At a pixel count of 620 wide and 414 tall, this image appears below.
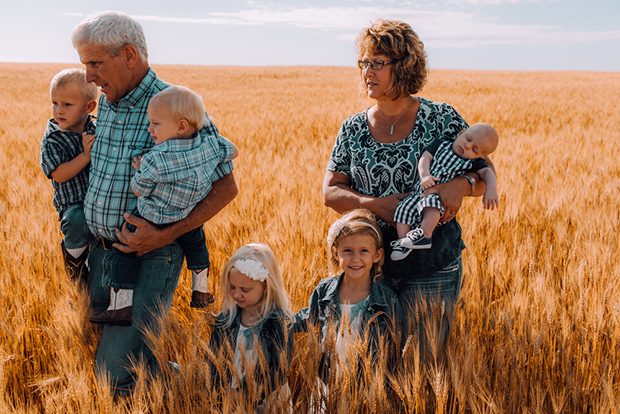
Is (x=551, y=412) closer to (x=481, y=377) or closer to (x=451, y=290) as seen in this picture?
(x=481, y=377)

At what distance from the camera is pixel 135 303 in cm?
175

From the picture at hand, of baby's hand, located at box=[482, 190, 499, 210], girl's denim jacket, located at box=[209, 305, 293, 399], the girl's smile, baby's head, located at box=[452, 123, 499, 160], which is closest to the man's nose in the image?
girl's denim jacket, located at box=[209, 305, 293, 399]

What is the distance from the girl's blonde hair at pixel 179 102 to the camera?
62.6 inches

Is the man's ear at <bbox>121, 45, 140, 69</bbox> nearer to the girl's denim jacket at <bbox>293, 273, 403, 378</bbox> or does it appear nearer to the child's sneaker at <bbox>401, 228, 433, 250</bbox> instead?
the girl's denim jacket at <bbox>293, 273, 403, 378</bbox>

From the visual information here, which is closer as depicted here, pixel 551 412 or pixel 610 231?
pixel 551 412

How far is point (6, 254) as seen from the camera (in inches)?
85.0

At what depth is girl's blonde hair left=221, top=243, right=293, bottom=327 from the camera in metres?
1.59

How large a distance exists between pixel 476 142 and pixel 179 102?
117 centimetres

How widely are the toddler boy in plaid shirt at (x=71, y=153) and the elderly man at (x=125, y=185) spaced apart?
0.29 ft

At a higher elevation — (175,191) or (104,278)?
(175,191)

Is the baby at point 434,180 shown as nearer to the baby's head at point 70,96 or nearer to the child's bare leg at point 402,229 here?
the child's bare leg at point 402,229

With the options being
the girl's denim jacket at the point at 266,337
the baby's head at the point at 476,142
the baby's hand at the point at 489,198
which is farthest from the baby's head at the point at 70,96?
the baby's hand at the point at 489,198

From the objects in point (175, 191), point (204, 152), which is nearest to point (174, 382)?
point (175, 191)

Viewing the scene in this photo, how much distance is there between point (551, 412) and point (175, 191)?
1463 mm
